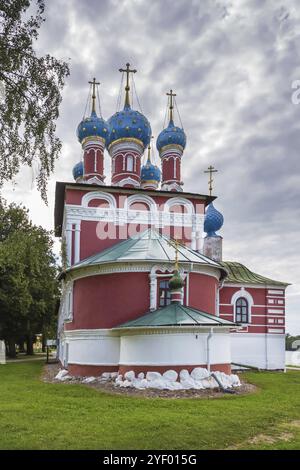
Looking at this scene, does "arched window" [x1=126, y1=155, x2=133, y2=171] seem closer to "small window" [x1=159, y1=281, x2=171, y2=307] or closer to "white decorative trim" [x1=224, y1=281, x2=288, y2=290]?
"white decorative trim" [x1=224, y1=281, x2=288, y2=290]

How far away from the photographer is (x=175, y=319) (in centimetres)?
1278

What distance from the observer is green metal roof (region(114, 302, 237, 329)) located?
12633mm

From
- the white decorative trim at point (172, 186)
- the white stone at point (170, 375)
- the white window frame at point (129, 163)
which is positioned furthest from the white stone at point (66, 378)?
the white decorative trim at point (172, 186)

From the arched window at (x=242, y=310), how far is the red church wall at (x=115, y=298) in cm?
795

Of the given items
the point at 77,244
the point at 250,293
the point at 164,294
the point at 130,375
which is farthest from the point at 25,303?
the point at 130,375

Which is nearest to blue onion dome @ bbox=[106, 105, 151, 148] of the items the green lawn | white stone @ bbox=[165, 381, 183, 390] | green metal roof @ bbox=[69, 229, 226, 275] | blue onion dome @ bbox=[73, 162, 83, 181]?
blue onion dome @ bbox=[73, 162, 83, 181]

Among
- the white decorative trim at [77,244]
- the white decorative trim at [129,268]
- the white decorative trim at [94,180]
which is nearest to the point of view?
the white decorative trim at [129,268]

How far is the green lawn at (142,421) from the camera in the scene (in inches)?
265

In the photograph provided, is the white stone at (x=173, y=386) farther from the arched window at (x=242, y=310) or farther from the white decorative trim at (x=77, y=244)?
the arched window at (x=242, y=310)

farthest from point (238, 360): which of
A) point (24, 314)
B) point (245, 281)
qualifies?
point (24, 314)

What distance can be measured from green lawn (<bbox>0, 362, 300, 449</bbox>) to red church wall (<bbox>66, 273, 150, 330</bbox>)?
118 inches

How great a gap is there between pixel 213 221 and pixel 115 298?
1085 centimetres
